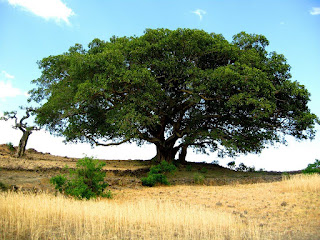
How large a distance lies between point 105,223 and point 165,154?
48.3 ft

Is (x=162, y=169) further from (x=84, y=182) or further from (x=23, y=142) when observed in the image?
(x=23, y=142)

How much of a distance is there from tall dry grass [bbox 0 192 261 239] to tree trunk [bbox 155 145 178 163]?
13.3 metres

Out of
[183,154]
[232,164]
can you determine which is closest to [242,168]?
[232,164]

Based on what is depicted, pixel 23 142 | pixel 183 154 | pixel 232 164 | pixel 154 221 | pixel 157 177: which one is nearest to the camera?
pixel 154 221

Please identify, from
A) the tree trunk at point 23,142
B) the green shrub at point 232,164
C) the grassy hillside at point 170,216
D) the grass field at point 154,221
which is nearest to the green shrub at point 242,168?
the green shrub at point 232,164

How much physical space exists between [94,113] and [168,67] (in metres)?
5.85

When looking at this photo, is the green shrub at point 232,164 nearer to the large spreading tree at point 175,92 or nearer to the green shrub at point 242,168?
the green shrub at point 242,168

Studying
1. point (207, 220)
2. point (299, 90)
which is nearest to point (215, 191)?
point (207, 220)

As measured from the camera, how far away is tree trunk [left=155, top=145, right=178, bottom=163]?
23.5 metres

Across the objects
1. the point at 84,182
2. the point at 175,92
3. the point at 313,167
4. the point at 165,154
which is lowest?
the point at 84,182

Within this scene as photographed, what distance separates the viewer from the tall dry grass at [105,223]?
314 inches

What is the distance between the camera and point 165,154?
77.0ft

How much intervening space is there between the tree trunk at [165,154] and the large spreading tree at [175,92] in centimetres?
7

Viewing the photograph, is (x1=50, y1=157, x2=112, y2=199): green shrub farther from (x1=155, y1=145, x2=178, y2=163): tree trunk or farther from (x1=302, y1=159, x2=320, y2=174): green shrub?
(x1=302, y1=159, x2=320, y2=174): green shrub
